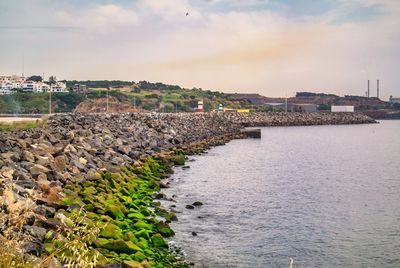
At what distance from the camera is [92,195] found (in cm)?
1631

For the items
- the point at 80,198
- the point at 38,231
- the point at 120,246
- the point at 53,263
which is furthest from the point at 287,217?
the point at 53,263

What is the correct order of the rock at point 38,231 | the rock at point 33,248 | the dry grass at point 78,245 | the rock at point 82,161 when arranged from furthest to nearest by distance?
the rock at point 82,161 < the rock at point 38,231 < the rock at point 33,248 < the dry grass at point 78,245

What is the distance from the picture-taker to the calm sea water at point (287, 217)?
14.9m

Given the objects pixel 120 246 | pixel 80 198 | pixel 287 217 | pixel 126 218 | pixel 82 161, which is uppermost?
pixel 82 161

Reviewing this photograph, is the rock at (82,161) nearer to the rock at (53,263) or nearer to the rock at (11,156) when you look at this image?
the rock at (11,156)

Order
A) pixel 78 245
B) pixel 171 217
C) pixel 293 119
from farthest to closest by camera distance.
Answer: pixel 293 119, pixel 171 217, pixel 78 245

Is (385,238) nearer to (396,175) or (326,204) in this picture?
(326,204)

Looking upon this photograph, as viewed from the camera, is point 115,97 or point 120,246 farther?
point 115,97

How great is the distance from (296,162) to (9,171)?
117ft

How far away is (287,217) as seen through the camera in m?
20.4

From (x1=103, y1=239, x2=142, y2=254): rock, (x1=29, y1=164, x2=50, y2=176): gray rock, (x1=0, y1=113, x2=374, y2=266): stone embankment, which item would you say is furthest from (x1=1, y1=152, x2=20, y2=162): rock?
(x1=103, y1=239, x2=142, y2=254): rock

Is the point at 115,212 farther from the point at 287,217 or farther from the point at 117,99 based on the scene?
the point at 117,99

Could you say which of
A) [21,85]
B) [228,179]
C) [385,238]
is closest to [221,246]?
[385,238]

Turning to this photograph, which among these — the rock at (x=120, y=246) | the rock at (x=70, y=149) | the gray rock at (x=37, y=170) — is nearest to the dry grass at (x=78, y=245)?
the rock at (x=120, y=246)
